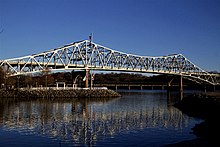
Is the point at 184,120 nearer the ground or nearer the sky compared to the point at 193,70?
nearer the ground

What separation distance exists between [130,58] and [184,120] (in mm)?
91433

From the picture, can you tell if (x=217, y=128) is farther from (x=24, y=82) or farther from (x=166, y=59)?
(x=166, y=59)

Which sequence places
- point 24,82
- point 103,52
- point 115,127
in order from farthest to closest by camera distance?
point 103,52
point 24,82
point 115,127

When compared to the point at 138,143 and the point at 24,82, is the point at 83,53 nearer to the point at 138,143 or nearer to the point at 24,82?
the point at 24,82

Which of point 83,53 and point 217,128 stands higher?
point 83,53

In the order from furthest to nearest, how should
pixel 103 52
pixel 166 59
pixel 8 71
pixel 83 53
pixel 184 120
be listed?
pixel 166 59 < pixel 103 52 < pixel 83 53 < pixel 8 71 < pixel 184 120

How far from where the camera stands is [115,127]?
75.3ft

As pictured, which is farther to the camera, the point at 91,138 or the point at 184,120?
the point at 184,120

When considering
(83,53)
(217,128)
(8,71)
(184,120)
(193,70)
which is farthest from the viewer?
(193,70)

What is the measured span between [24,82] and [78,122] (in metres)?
65.7

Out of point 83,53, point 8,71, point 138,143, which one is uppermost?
point 83,53

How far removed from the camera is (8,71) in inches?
3088

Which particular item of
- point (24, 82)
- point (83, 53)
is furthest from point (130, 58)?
point (24, 82)

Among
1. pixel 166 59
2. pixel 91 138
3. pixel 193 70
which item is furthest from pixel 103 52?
pixel 91 138
